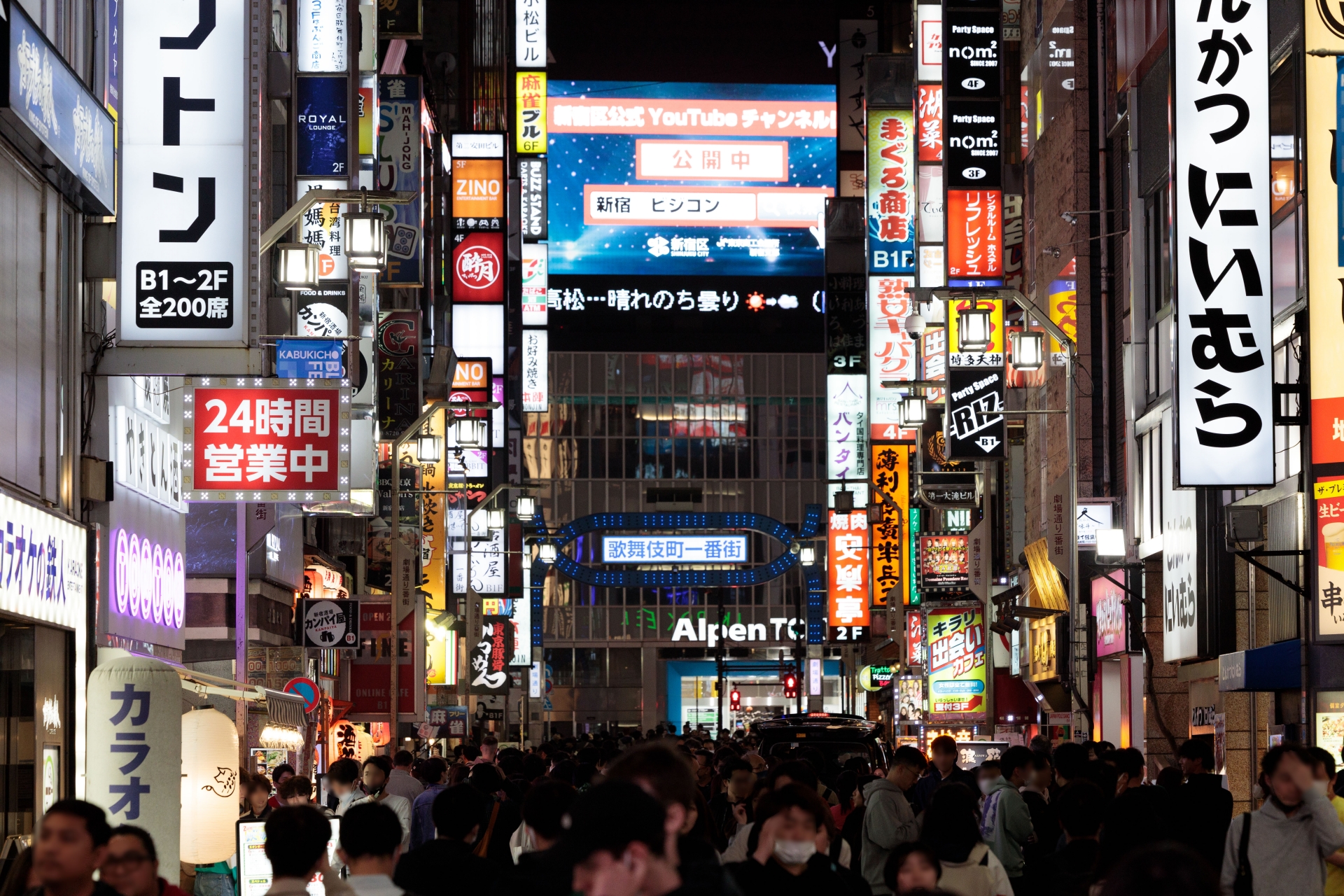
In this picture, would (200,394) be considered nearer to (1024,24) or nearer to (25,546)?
(25,546)

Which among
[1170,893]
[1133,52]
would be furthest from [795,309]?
[1170,893]

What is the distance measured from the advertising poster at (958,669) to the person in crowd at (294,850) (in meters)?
32.2

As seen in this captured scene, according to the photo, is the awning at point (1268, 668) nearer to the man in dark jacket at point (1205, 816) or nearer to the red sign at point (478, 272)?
the man in dark jacket at point (1205, 816)

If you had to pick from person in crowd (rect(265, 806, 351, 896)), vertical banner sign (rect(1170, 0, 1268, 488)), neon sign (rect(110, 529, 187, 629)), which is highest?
vertical banner sign (rect(1170, 0, 1268, 488))

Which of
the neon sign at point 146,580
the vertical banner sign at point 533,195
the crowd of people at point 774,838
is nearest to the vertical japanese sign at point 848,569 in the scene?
the vertical banner sign at point 533,195

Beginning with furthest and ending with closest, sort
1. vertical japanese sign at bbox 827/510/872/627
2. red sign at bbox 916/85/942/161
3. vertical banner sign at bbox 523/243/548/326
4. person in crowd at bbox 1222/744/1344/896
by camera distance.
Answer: vertical banner sign at bbox 523/243/548/326 < vertical japanese sign at bbox 827/510/872/627 < red sign at bbox 916/85/942/161 < person in crowd at bbox 1222/744/1344/896

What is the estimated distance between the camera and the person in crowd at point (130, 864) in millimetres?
6758

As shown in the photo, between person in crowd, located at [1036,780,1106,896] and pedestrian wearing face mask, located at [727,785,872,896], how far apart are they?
122 centimetres

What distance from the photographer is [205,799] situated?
47.3 ft

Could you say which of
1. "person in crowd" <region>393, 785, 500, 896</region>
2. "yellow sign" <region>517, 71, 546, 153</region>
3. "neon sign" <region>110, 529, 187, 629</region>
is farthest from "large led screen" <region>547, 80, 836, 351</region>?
"person in crowd" <region>393, 785, 500, 896</region>

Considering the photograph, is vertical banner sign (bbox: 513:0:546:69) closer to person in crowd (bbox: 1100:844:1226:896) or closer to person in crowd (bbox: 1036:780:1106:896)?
person in crowd (bbox: 1036:780:1106:896)

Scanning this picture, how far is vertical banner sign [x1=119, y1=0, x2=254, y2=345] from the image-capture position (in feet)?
48.9

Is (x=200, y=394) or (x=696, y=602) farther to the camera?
(x=696, y=602)

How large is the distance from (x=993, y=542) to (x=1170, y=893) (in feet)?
122
